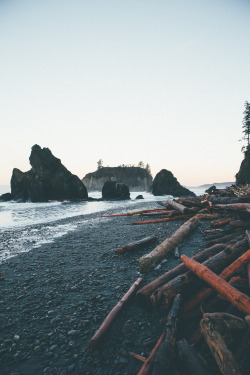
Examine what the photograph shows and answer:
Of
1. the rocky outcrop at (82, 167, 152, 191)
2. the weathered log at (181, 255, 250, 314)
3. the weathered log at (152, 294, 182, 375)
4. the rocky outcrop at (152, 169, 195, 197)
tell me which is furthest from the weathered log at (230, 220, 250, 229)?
the rocky outcrop at (82, 167, 152, 191)

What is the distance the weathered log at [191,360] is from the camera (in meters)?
1.60

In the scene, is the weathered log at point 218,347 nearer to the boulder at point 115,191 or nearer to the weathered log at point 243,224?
the weathered log at point 243,224

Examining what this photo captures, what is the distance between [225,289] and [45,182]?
139 ft

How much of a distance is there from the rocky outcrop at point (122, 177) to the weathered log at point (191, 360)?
10714 centimetres

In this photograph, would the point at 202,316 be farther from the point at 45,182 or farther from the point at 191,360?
the point at 45,182

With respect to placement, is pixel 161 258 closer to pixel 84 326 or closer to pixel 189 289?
pixel 189 289

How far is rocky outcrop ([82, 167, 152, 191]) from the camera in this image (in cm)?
11006

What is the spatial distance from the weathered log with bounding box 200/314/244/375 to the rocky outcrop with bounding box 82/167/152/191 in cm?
10707

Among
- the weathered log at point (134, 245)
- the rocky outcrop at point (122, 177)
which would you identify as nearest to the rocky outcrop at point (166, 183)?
the weathered log at point (134, 245)

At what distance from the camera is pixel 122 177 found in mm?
113125

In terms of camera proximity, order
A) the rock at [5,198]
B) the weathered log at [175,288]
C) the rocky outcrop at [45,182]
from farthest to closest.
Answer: the rock at [5,198] < the rocky outcrop at [45,182] < the weathered log at [175,288]

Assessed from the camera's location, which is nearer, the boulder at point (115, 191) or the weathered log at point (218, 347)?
the weathered log at point (218, 347)

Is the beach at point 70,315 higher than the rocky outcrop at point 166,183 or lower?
lower

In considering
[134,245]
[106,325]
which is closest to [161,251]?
[134,245]
